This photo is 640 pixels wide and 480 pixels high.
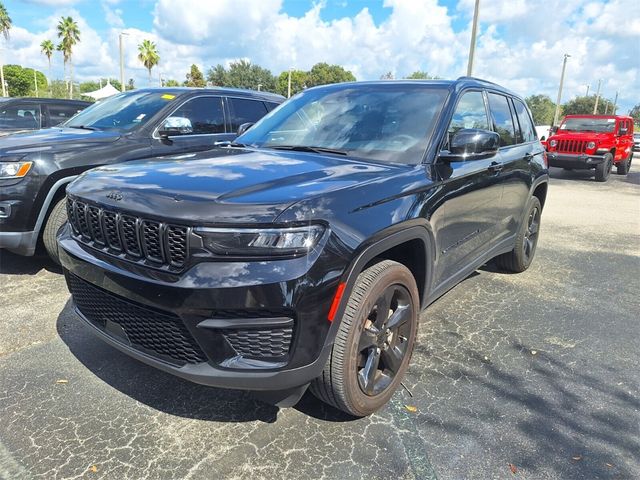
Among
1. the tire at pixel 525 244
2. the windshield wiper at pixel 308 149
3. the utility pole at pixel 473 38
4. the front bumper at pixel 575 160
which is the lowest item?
the tire at pixel 525 244

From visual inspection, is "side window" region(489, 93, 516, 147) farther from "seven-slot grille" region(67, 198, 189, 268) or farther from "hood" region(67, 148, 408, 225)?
"seven-slot grille" region(67, 198, 189, 268)

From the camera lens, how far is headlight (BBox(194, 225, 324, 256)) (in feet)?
6.68

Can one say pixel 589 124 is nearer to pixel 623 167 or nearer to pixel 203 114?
pixel 623 167

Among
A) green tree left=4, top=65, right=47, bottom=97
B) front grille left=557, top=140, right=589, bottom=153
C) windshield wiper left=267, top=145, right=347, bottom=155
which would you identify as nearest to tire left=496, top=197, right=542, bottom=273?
windshield wiper left=267, top=145, right=347, bottom=155

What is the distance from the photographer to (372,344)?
2.54 meters

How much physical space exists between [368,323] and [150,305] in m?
1.08

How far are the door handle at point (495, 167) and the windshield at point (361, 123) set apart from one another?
2.55ft

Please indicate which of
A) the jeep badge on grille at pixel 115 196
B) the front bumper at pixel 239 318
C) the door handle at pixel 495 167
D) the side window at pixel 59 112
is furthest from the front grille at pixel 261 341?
the side window at pixel 59 112

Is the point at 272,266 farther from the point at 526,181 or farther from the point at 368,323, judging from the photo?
the point at 526,181

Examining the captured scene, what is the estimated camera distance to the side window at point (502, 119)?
13.8 feet

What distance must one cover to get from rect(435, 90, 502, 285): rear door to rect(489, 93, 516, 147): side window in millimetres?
224

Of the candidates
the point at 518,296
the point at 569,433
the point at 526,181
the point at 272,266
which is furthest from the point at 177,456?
the point at 526,181

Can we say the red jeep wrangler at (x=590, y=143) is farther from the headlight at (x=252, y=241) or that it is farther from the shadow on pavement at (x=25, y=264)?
the headlight at (x=252, y=241)

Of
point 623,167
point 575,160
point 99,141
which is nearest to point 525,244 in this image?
point 99,141
